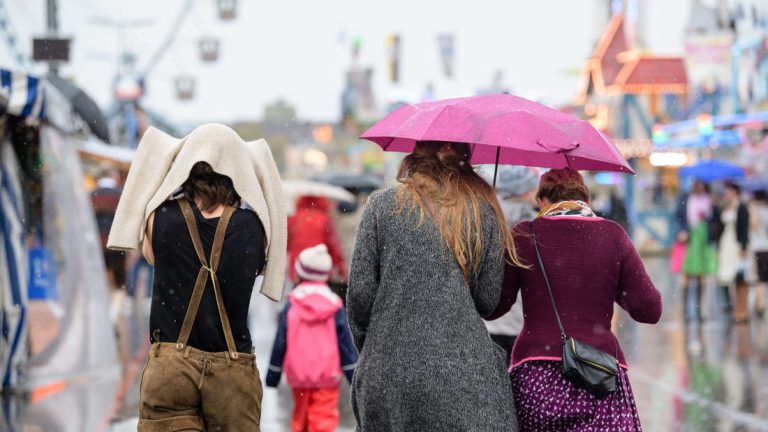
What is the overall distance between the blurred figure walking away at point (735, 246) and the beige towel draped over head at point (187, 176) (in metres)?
11.5

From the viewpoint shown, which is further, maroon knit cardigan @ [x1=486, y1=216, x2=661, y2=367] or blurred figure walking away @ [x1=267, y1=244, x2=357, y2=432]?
blurred figure walking away @ [x1=267, y1=244, x2=357, y2=432]

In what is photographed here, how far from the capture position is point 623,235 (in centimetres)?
431

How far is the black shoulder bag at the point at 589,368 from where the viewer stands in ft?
13.4

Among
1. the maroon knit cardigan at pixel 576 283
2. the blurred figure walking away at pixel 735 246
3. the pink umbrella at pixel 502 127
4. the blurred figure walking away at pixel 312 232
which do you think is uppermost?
the pink umbrella at pixel 502 127

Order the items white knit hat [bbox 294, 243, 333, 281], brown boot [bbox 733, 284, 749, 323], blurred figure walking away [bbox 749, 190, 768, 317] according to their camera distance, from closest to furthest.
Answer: white knit hat [bbox 294, 243, 333, 281] < blurred figure walking away [bbox 749, 190, 768, 317] < brown boot [bbox 733, 284, 749, 323]

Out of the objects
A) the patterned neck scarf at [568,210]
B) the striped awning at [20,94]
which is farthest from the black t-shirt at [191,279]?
the striped awning at [20,94]

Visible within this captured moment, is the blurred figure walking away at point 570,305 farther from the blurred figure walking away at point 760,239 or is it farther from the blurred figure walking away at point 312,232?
the blurred figure walking away at point 760,239

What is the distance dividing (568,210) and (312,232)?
19.5ft

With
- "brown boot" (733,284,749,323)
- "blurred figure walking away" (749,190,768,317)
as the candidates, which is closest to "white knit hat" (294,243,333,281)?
"blurred figure walking away" (749,190,768,317)

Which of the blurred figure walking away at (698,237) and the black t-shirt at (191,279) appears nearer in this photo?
the black t-shirt at (191,279)

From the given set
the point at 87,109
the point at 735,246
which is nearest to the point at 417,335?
the point at 87,109

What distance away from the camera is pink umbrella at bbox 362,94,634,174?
416 centimetres

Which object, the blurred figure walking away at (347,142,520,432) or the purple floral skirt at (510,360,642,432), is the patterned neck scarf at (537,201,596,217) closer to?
the blurred figure walking away at (347,142,520,432)

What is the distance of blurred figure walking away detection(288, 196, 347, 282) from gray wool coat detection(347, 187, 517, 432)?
587cm
